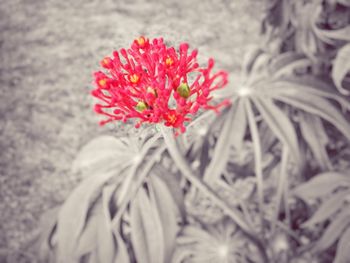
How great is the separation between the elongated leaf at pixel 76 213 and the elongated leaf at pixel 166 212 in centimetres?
7

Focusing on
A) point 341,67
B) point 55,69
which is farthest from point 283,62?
point 55,69

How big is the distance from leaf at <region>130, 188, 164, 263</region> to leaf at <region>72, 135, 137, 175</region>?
71mm

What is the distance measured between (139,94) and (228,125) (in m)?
0.32

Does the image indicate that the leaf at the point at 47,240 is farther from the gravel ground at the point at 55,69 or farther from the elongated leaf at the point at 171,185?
the gravel ground at the point at 55,69

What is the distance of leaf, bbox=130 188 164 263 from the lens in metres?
0.55

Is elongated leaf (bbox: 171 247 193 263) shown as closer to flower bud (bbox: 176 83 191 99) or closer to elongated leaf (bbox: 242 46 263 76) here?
elongated leaf (bbox: 242 46 263 76)

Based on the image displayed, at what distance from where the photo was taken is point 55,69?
1.22 meters

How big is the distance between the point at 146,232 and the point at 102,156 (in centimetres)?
14

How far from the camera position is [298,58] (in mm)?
666

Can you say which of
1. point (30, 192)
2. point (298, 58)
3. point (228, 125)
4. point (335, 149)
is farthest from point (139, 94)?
point (30, 192)

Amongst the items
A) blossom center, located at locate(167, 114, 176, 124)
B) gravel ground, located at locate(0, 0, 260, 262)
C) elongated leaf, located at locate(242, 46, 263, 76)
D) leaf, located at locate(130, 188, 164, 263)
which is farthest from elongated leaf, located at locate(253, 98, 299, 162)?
gravel ground, located at locate(0, 0, 260, 262)

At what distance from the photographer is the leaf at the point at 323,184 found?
64 centimetres

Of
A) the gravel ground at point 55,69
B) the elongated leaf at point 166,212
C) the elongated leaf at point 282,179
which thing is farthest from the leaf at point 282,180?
the gravel ground at point 55,69

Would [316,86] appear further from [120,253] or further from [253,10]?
[253,10]
